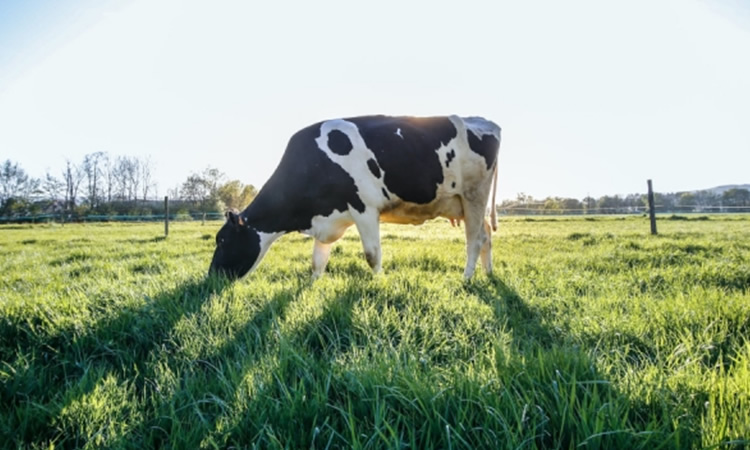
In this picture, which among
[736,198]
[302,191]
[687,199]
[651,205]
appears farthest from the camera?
[687,199]

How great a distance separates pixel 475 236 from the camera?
5234mm

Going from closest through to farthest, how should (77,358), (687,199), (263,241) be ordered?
(77,358), (263,241), (687,199)

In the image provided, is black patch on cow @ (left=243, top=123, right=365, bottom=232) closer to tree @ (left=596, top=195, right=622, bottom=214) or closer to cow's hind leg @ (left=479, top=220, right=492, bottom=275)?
cow's hind leg @ (left=479, top=220, right=492, bottom=275)

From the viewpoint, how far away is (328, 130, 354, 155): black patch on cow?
4957 mm

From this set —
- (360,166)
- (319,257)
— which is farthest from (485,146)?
(319,257)

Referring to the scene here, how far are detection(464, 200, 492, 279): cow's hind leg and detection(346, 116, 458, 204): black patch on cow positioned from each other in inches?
24.0

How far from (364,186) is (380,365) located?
3402 millimetres

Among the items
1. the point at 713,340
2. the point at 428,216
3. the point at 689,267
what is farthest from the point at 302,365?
the point at 689,267

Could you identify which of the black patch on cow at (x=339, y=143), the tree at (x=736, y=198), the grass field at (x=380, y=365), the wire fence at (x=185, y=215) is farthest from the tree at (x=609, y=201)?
the black patch on cow at (x=339, y=143)

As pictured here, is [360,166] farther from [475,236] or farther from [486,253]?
[486,253]

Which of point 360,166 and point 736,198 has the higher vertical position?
point 736,198

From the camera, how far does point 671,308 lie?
277cm

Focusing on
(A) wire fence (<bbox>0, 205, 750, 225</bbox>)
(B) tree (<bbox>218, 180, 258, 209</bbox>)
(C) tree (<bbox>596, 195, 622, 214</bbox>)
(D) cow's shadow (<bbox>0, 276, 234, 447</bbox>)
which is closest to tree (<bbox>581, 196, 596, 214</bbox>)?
(C) tree (<bbox>596, 195, 622, 214</bbox>)

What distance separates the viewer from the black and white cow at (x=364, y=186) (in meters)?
4.95
